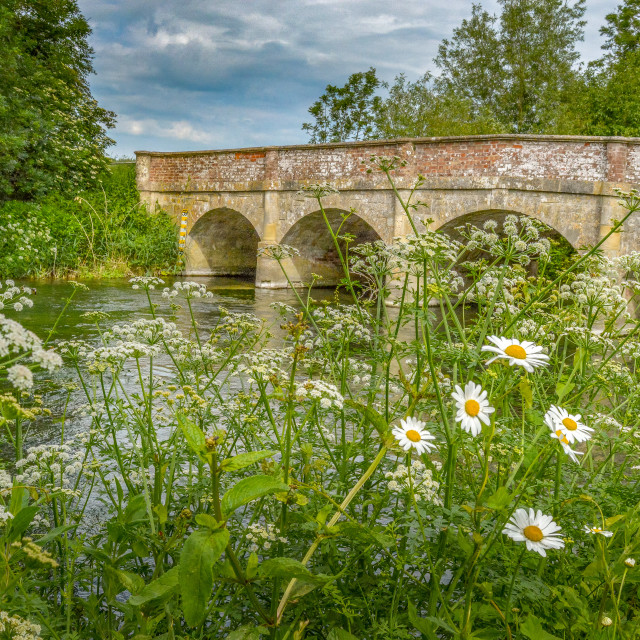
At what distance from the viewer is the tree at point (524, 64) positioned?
30.2m

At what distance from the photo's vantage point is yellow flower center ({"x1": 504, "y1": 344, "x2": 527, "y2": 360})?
1.38 m

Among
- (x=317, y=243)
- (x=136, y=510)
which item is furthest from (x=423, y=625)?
(x=317, y=243)

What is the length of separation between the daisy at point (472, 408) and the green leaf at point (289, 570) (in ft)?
1.45

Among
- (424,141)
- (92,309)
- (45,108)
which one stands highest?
(45,108)

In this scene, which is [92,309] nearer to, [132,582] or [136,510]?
[136,510]

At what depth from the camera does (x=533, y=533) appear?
136 cm

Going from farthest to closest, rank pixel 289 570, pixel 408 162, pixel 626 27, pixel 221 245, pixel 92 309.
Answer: pixel 626 27, pixel 221 245, pixel 408 162, pixel 92 309, pixel 289 570

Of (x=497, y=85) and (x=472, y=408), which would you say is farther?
(x=497, y=85)

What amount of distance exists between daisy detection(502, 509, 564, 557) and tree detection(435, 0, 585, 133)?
1194 inches

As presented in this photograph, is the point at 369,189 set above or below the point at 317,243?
above

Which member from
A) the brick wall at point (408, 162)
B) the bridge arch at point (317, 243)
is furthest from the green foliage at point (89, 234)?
the bridge arch at point (317, 243)

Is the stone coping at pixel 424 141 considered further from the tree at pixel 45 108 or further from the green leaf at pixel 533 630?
the green leaf at pixel 533 630

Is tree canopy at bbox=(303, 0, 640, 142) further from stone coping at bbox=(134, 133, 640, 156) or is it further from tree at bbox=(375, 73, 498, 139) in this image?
stone coping at bbox=(134, 133, 640, 156)

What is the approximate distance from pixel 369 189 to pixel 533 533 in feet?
42.0
